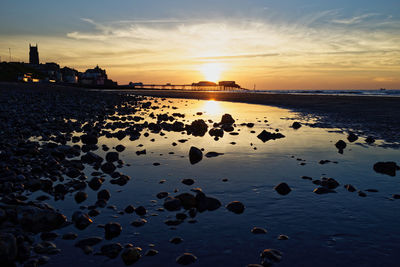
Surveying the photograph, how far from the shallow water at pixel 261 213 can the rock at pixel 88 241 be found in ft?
0.44

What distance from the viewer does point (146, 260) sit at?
13.9 feet

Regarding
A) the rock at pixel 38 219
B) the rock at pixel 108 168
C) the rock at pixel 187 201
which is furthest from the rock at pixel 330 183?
the rock at pixel 38 219

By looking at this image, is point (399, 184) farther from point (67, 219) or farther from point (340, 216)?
point (67, 219)

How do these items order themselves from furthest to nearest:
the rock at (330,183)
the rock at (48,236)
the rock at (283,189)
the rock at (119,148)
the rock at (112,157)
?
the rock at (119,148), the rock at (112,157), the rock at (330,183), the rock at (283,189), the rock at (48,236)

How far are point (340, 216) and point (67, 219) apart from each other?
5.34 metres

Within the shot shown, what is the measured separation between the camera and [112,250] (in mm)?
4441

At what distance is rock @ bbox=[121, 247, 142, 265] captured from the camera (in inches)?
165

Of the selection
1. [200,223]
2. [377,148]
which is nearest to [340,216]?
[200,223]

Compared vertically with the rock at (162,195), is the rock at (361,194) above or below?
above

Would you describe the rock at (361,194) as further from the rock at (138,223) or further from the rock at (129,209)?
the rock at (129,209)

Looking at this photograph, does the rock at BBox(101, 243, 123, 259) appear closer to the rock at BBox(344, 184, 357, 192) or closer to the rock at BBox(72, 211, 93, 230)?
the rock at BBox(72, 211, 93, 230)

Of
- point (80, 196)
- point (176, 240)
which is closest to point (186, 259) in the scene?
point (176, 240)

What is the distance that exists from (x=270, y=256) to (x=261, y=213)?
1.63 m

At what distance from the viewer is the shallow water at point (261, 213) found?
4371 millimetres
